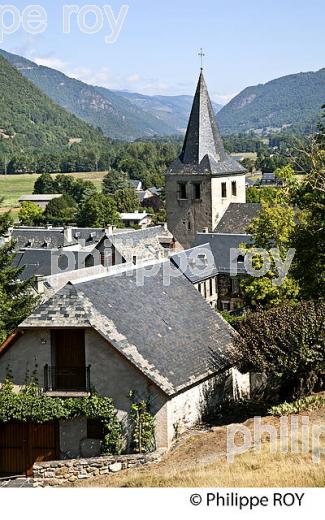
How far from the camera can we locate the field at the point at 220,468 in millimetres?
13234

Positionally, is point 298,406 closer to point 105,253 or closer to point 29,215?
point 105,253

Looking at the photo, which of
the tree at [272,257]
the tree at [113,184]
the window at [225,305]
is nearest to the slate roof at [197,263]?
the window at [225,305]

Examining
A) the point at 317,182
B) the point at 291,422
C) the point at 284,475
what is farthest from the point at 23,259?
the point at 284,475

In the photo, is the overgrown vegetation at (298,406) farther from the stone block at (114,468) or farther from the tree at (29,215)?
the tree at (29,215)

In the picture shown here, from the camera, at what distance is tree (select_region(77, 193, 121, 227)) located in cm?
10575

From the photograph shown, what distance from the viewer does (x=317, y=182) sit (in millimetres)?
26969

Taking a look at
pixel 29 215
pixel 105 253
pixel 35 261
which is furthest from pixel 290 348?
pixel 29 215

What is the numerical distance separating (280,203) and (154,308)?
18324 mm

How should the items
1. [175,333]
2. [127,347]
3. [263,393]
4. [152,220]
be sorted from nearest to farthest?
1. [127,347]
2. [175,333]
3. [263,393]
4. [152,220]

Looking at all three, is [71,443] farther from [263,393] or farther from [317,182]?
[317,182]

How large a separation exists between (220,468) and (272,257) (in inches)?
860

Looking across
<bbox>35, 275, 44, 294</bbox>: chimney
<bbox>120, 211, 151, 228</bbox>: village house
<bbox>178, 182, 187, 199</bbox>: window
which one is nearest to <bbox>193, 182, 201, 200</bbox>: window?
<bbox>178, 182, 187, 199</bbox>: window

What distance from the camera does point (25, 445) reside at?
776 inches

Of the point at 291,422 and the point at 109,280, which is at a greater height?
the point at 109,280
